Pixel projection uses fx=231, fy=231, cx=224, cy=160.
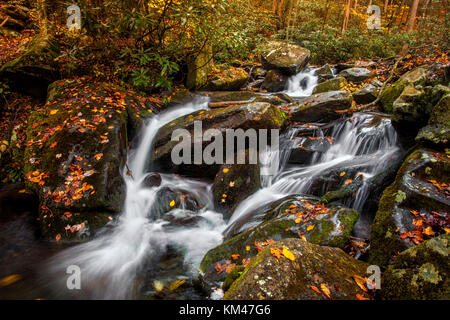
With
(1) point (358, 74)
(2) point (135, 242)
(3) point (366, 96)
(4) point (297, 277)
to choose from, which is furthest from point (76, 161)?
(1) point (358, 74)

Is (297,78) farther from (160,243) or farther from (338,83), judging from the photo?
(160,243)

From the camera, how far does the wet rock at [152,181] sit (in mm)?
5434

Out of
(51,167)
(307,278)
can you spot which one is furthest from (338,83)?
(51,167)

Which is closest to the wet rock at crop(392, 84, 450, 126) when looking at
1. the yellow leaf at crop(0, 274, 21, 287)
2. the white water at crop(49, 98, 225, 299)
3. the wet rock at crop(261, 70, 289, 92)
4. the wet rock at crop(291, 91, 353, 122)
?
the wet rock at crop(291, 91, 353, 122)

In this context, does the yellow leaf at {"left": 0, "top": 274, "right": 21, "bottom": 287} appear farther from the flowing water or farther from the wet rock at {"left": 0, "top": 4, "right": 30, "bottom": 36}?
the wet rock at {"left": 0, "top": 4, "right": 30, "bottom": 36}

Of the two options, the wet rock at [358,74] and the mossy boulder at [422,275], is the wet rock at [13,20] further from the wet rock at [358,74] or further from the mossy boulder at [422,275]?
the wet rock at [358,74]

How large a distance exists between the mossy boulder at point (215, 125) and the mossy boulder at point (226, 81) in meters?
2.86

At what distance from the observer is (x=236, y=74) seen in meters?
9.47

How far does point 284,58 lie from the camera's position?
10992mm

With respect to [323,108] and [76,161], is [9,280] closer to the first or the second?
[76,161]

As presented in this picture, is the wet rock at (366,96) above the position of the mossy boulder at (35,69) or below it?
below

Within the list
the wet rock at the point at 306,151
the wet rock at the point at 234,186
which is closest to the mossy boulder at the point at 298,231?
the wet rock at the point at 234,186

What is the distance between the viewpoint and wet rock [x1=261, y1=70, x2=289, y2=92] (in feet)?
34.7

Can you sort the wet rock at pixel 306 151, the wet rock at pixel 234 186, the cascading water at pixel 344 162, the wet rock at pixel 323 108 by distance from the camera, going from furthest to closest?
1. the wet rock at pixel 323 108
2. the wet rock at pixel 306 151
3. the wet rock at pixel 234 186
4. the cascading water at pixel 344 162
